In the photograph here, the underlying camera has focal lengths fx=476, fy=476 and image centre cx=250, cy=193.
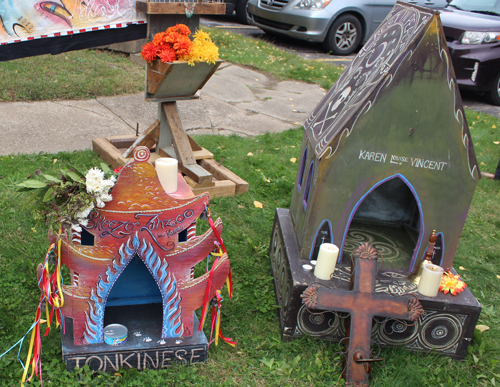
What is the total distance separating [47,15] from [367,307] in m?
3.53

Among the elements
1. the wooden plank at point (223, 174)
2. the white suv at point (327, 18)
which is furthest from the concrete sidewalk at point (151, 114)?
the white suv at point (327, 18)

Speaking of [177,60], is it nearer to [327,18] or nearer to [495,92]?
[495,92]

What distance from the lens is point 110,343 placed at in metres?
2.31

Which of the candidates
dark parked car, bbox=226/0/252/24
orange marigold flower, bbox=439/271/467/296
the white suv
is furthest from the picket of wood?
dark parked car, bbox=226/0/252/24

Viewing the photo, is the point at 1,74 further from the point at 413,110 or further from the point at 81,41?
the point at 413,110

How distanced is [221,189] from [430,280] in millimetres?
2073

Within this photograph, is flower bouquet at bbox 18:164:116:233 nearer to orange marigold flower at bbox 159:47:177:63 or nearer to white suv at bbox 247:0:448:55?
orange marigold flower at bbox 159:47:177:63

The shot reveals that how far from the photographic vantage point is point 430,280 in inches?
99.7

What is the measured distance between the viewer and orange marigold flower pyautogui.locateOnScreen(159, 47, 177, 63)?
372cm

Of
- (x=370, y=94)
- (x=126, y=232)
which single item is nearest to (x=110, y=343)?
(x=126, y=232)

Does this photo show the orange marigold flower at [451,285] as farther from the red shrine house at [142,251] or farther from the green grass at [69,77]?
the green grass at [69,77]

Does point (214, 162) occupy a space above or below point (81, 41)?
below

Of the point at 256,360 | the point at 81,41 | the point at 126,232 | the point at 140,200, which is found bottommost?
the point at 256,360

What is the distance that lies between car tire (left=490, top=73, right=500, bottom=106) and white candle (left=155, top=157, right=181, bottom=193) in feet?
23.9
